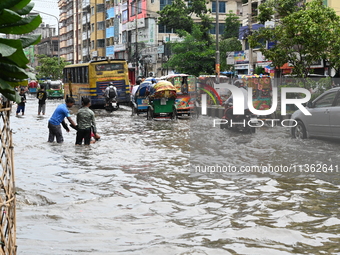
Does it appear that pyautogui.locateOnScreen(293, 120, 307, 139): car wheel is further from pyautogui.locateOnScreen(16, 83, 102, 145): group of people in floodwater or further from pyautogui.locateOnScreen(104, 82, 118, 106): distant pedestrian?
pyautogui.locateOnScreen(104, 82, 118, 106): distant pedestrian

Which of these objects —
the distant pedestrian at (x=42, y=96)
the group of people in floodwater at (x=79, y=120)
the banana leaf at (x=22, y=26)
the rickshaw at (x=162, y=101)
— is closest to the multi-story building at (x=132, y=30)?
the distant pedestrian at (x=42, y=96)

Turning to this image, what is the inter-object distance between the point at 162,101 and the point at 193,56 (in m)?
24.5

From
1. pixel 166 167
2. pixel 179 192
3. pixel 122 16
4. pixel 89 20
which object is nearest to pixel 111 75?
pixel 166 167

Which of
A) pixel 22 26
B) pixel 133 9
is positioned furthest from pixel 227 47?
pixel 22 26

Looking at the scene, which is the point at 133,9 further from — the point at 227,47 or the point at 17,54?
the point at 17,54

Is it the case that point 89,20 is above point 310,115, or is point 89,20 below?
above

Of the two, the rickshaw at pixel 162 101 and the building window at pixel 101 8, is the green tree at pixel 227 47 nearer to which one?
the rickshaw at pixel 162 101

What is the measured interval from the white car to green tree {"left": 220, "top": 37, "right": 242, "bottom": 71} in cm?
4000

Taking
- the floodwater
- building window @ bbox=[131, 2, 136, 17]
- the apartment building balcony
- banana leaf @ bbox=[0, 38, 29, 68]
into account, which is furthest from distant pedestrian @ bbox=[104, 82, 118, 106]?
the apartment building balcony

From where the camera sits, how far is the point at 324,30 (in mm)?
23969

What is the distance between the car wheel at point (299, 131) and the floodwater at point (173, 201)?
0.81 ft

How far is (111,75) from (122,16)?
41244mm

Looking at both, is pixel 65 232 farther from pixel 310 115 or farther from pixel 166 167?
pixel 310 115

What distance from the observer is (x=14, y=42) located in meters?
3.49
